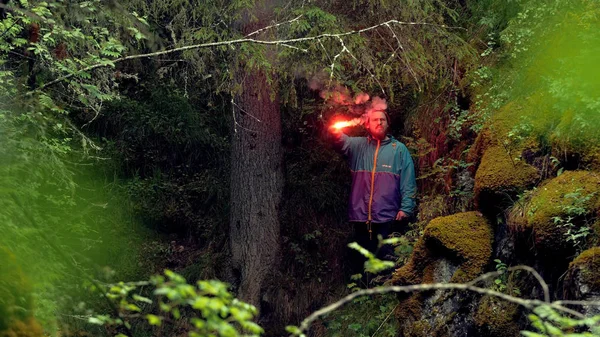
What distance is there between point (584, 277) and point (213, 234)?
7.06m

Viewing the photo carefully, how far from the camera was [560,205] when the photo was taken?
5.86 meters

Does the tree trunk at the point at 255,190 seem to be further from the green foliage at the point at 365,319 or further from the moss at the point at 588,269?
the moss at the point at 588,269

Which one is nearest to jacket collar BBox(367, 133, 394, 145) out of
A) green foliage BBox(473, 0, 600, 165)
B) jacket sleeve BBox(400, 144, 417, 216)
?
jacket sleeve BBox(400, 144, 417, 216)

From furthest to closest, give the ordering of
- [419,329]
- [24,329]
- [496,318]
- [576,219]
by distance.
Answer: [419,329] < [496,318] < [576,219] < [24,329]

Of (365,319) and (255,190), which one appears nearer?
(365,319)

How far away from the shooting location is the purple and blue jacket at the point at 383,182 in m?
8.67

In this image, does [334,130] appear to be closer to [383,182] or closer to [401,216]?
[383,182]

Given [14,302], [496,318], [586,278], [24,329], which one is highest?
[586,278]

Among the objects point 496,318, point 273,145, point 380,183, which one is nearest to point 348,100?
point 273,145

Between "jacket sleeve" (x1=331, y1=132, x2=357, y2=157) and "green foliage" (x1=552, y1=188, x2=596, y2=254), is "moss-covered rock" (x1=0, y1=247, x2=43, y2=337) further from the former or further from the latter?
"jacket sleeve" (x1=331, y1=132, x2=357, y2=157)

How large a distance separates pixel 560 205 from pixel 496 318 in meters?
1.24

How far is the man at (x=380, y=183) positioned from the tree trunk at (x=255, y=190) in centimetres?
140

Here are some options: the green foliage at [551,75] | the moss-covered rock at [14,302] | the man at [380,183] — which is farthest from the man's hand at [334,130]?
the moss-covered rock at [14,302]

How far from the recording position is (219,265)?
34.2 feet
